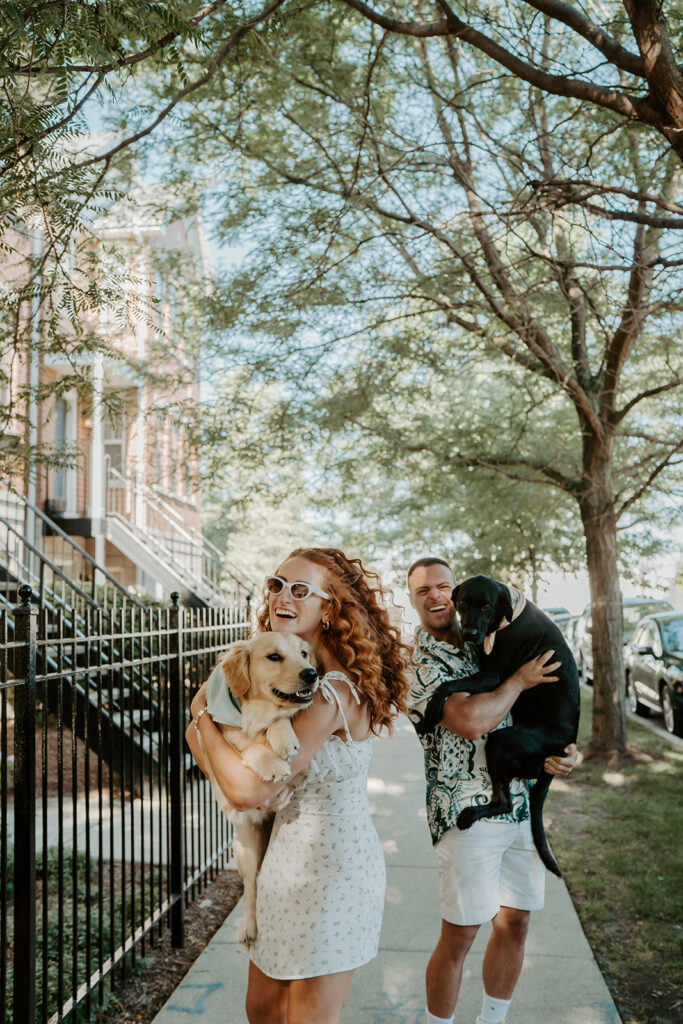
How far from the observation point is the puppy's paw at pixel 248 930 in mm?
2553

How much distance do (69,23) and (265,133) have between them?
4.86 meters

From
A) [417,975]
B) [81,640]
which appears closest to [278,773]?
[81,640]

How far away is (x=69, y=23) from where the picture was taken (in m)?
3.25

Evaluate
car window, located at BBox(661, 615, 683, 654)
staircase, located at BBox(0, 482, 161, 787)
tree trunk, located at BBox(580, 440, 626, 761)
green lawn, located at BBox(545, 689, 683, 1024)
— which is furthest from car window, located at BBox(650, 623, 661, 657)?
staircase, located at BBox(0, 482, 161, 787)

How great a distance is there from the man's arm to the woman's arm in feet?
2.36

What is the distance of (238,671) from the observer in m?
2.49

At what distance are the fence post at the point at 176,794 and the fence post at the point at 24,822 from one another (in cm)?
166

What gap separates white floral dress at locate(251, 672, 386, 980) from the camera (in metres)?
2.36

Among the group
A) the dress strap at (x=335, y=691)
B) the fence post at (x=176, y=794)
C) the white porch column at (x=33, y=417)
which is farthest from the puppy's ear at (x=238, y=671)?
the white porch column at (x=33, y=417)

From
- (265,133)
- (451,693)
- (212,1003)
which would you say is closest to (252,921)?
(451,693)

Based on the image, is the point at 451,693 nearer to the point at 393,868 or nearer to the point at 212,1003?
the point at 212,1003

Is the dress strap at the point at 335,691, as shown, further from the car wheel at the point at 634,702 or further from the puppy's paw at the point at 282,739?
the car wheel at the point at 634,702

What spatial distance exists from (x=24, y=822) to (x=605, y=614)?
310 inches

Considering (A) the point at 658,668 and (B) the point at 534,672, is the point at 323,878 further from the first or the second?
(A) the point at 658,668
